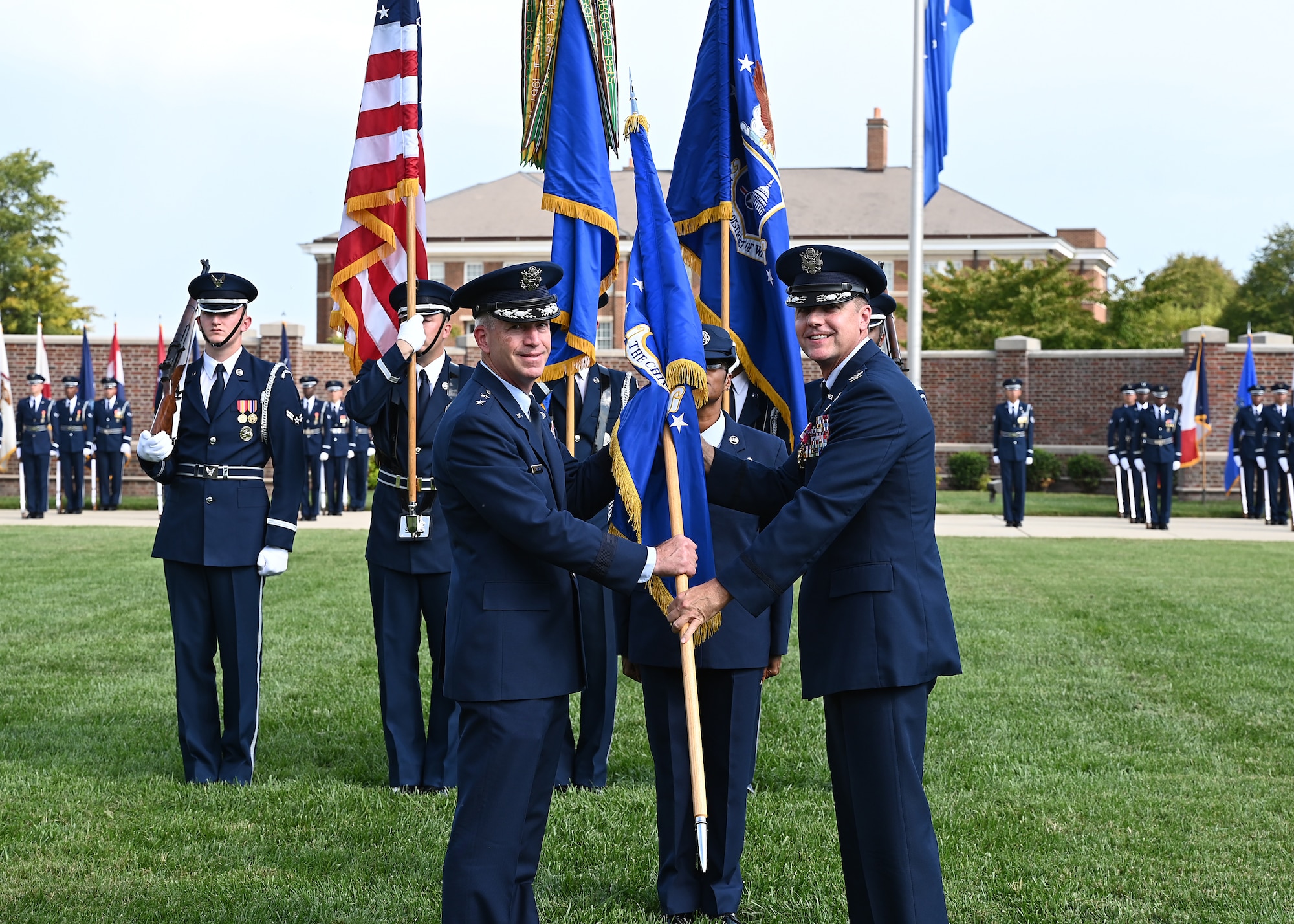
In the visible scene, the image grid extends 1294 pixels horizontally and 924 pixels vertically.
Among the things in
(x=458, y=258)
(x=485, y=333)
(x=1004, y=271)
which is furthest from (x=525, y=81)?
(x=458, y=258)

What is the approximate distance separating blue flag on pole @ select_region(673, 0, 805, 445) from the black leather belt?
2.56 meters

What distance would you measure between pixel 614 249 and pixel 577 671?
2.92m

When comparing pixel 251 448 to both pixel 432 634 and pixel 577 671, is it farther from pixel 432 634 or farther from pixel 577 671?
pixel 577 671

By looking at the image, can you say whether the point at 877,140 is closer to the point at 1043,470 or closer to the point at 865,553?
the point at 1043,470

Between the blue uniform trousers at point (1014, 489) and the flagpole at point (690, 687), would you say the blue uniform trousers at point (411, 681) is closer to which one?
the flagpole at point (690, 687)

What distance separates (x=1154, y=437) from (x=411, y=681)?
18.1 meters

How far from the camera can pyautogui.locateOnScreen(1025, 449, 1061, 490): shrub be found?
2808 cm

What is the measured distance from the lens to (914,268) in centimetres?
1623

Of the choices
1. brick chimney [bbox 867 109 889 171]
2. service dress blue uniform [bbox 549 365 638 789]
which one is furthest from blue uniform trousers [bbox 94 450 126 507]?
brick chimney [bbox 867 109 889 171]

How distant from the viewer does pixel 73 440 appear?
907 inches

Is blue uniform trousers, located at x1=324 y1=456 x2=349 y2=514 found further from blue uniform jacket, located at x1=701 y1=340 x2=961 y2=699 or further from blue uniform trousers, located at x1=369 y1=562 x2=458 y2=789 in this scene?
blue uniform jacket, located at x1=701 y1=340 x2=961 y2=699

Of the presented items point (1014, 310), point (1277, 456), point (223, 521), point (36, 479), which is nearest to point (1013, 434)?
point (1277, 456)

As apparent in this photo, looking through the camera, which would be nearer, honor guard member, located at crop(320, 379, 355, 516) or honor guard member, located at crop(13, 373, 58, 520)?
honor guard member, located at crop(13, 373, 58, 520)

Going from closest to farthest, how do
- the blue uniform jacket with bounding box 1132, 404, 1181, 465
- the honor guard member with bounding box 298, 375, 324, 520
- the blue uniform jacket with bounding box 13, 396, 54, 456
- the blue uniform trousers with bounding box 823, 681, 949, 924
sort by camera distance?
the blue uniform trousers with bounding box 823, 681, 949, 924 → the blue uniform jacket with bounding box 1132, 404, 1181, 465 → the honor guard member with bounding box 298, 375, 324, 520 → the blue uniform jacket with bounding box 13, 396, 54, 456
